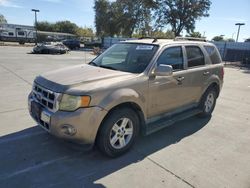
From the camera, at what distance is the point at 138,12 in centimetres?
4662

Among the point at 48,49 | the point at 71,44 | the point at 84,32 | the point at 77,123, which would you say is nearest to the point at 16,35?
the point at 71,44

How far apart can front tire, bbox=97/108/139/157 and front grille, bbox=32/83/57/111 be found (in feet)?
2.51

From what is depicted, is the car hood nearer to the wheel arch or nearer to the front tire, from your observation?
the wheel arch

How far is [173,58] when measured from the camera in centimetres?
451

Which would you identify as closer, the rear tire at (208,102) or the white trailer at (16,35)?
the rear tire at (208,102)

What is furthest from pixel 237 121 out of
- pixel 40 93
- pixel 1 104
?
pixel 1 104

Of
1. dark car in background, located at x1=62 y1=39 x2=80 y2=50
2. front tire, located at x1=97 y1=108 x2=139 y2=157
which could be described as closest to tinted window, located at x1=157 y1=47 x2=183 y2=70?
front tire, located at x1=97 y1=108 x2=139 y2=157

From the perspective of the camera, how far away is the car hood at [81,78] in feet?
11.0

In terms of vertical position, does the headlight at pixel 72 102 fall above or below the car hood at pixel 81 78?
below

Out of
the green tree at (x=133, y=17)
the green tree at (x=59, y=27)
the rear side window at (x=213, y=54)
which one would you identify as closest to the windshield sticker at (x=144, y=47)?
the rear side window at (x=213, y=54)

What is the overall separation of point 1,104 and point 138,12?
145ft

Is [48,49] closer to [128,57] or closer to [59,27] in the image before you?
[128,57]

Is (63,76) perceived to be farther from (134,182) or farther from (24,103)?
(24,103)

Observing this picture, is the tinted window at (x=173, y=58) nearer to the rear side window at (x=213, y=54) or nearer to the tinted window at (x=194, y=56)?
the tinted window at (x=194, y=56)
